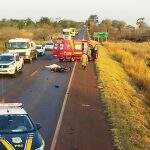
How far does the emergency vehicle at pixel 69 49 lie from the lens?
47.8 meters

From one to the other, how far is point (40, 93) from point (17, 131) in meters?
14.7

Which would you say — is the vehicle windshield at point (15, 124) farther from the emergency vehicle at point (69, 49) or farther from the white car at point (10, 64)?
the emergency vehicle at point (69, 49)

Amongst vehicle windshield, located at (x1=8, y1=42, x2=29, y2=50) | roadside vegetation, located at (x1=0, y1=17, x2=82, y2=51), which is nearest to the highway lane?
vehicle windshield, located at (x1=8, y1=42, x2=29, y2=50)

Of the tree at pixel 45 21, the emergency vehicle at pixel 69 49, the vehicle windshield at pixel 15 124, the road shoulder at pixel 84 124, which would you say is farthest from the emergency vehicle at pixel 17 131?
the tree at pixel 45 21

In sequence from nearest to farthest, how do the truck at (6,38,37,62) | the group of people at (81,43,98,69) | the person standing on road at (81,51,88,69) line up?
the person standing on road at (81,51,88,69)
the truck at (6,38,37,62)
the group of people at (81,43,98,69)

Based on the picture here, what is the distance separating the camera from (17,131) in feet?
37.6

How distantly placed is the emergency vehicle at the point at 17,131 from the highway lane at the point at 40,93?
7.17ft

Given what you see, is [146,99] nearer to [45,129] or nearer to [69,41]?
[45,129]

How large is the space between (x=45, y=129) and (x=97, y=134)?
5.75ft

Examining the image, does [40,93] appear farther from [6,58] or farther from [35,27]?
[35,27]

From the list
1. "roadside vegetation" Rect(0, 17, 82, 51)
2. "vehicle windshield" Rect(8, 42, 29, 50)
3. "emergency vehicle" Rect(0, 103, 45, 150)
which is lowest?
"roadside vegetation" Rect(0, 17, 82, 51)

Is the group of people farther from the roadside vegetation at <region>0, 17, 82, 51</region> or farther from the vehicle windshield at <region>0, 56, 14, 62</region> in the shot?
the roadside vegetation at <region>0, 17, 82, 51</region>

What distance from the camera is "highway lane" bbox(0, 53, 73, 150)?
18.4 meters

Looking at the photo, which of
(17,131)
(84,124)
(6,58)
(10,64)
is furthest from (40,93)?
(17,131)
